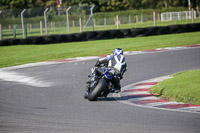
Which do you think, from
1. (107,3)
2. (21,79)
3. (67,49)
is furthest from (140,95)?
(107,3)

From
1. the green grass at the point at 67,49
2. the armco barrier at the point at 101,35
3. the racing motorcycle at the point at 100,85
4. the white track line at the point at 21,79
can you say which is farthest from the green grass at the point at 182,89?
the armco barrier at the point at 101,35

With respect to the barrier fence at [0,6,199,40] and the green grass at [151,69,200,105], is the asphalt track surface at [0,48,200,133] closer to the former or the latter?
the green grass at [151,69,200,105]

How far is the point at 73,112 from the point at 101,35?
65.5 ft

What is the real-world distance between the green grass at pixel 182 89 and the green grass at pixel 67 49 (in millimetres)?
8760

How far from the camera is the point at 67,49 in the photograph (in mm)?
23156

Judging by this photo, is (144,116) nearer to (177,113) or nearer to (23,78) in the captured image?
(177,113)

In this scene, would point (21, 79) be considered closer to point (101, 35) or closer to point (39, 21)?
point (101, 35)

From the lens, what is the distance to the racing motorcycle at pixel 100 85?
9.01 metres

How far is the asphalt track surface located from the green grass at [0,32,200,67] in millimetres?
5763

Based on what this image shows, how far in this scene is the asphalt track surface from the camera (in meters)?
6.55

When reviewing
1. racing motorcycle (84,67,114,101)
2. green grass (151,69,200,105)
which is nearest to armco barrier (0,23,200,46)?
green grass (151,69,200,105)

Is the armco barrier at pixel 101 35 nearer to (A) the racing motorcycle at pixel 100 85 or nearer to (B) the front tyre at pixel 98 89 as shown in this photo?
(A) the racing motorcycle at pixel 100 85

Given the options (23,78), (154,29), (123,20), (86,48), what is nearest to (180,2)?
(123,20)

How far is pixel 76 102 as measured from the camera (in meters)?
9.17
